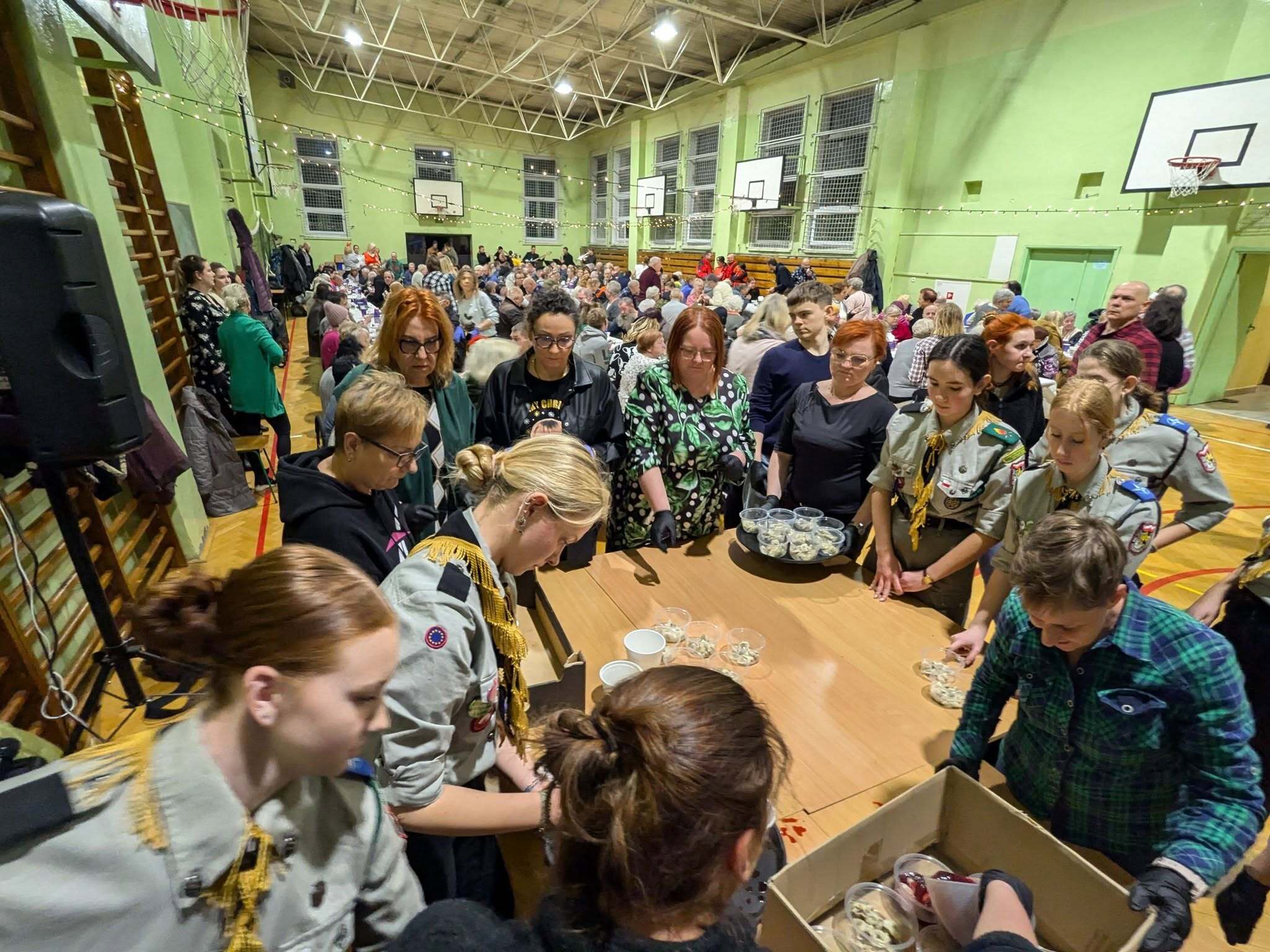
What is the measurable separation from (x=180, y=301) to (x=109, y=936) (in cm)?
491

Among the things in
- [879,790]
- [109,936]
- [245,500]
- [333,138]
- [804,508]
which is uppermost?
[333,138]

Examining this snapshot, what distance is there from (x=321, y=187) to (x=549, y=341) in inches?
Answer: 681

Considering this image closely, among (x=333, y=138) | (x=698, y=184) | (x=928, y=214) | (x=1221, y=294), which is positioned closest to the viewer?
(x=1221, y=294)

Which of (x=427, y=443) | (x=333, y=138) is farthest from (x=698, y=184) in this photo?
(x=427, y=443)

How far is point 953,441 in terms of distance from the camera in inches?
75.1

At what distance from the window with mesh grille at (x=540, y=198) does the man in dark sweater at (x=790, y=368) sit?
17.5 metres

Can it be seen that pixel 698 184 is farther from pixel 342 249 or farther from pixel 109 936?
pixel 109 936

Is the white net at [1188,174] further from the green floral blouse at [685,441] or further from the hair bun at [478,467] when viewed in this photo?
the hair bun at [478,467]

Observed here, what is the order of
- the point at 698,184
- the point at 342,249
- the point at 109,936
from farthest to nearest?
1. the point at 342,249
2. the point at 698,184
3. the point at 109,936

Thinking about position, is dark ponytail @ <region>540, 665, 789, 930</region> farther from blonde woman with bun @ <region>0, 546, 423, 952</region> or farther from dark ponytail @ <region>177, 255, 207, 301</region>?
dark ponytail @ <region>177, 255, 207, 301</region>

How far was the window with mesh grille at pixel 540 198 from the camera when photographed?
1825 centimetres

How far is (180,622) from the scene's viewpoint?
749 mm

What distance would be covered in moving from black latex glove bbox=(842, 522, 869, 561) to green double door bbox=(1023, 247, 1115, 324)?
7548 millimetres

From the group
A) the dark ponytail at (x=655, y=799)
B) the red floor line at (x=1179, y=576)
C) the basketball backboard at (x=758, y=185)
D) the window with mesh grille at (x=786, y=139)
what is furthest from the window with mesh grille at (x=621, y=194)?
the dark ponytail at (x=655, y=799)
